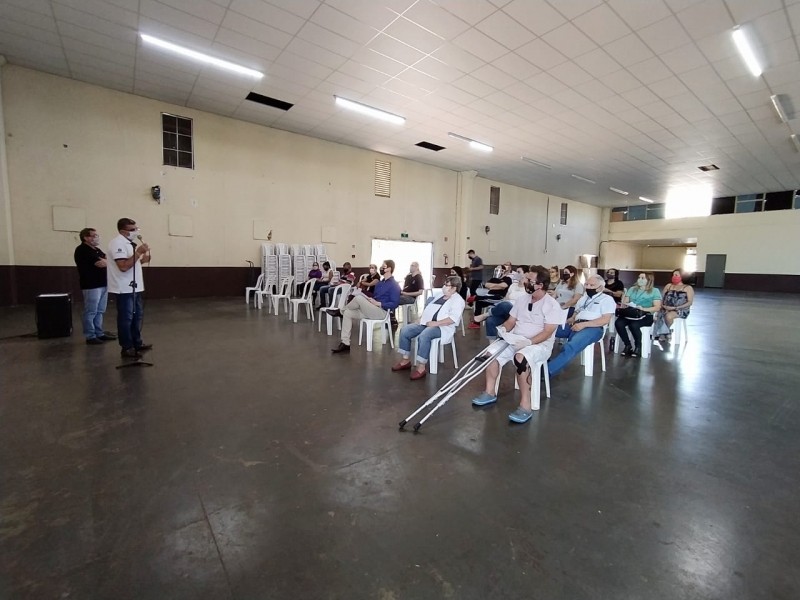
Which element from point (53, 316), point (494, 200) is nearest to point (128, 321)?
point (53, 316)

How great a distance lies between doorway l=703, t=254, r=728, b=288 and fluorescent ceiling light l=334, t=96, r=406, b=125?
55.2 feet

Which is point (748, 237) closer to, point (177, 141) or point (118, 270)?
point (177, 141)

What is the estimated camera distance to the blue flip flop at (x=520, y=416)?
2604mm

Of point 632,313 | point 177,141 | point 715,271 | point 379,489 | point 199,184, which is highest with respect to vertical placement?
point 177,141

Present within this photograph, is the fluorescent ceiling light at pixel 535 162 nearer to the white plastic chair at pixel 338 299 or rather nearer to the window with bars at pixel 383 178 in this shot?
the window with bars at pixel 383 178

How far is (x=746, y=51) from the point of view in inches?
217

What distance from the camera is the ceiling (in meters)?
4.92

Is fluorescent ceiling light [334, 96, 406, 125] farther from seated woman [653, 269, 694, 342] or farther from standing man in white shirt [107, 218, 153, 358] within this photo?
seated woman [653, 269, 694, 342]

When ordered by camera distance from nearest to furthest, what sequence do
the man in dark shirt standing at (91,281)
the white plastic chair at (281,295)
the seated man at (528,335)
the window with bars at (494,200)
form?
the seated man at (528,335), the man in dark shirt standing at (91,281), the white plastic chair at (281,295), the window with bars at (494,200)

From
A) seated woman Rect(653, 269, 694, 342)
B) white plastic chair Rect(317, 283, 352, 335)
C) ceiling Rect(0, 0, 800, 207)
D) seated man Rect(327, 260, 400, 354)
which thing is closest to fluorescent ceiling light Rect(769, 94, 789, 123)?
ceiling Rect(0, 0, 800, 207)

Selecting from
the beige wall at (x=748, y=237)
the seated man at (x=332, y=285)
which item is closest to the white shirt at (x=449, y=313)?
the seated man at (x=332, y=285)

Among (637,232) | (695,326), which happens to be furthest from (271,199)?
(637,232)

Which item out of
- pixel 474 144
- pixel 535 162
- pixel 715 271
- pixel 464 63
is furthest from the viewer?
pixel 715 271

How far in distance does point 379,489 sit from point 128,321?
3469 millimetres
